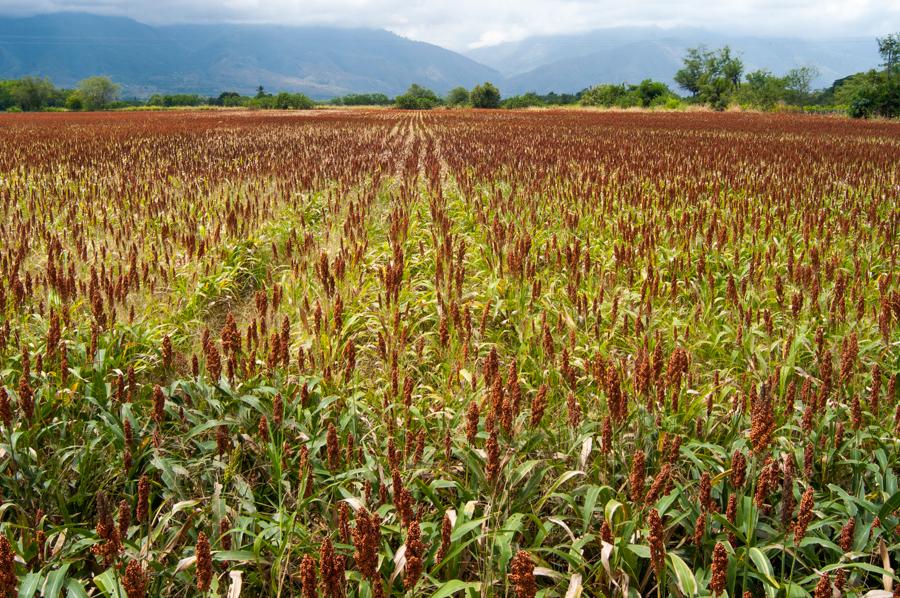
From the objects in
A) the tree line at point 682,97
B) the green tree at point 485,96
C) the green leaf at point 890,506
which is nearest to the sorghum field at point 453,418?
the green leaf at point 890,506

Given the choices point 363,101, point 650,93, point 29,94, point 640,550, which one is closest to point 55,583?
point 640,550

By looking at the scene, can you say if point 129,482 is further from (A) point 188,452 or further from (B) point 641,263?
(B) point 641,263

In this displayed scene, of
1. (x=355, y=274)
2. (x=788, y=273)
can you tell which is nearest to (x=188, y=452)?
(x=355, y=274)

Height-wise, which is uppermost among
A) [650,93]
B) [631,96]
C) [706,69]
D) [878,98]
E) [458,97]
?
[706,69]

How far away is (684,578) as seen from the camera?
188 centimetres

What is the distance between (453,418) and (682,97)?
107735 millimetres

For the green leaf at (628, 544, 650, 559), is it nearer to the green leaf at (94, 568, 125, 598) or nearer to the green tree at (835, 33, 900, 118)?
the green leaf at (94, 568, 125, 598)

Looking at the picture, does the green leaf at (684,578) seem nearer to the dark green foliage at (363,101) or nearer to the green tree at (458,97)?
the green tree at (458,97)

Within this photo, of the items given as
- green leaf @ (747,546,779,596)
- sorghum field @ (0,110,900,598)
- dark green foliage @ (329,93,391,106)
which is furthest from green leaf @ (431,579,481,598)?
dark green foliage @ (329,93,391,106)

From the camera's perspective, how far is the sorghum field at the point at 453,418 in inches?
78.3

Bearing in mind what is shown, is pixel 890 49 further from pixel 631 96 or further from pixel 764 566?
pixel 764 566

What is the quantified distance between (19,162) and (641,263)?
15.7 meters

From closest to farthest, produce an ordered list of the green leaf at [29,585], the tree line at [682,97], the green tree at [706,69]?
1. the green leaf at [29,585]
2. the tree line at [682,97]
3. the green tree at [706,69]

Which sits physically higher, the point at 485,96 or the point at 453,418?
the point at 485,96
